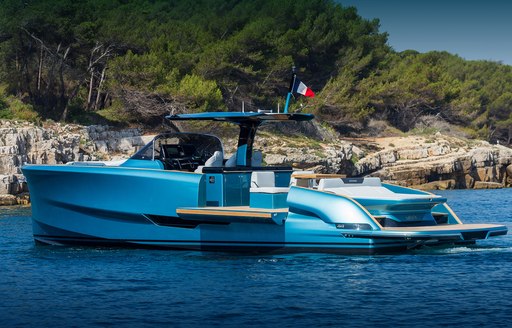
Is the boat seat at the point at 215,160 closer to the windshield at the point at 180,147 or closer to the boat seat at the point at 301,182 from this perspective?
the windshield at the point at 180,147

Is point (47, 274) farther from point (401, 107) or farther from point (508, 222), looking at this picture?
point (401, 107)

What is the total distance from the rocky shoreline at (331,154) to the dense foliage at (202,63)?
2571mm

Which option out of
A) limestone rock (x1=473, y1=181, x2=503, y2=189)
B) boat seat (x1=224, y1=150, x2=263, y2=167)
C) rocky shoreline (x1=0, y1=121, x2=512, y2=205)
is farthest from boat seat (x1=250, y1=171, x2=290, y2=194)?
limestone rock (x1=473, y1=181, x2=503, y2=189)

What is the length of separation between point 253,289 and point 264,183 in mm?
4128

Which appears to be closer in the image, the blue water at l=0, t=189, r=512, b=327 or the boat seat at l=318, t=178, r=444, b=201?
the blue water at l=0, t=189, r=512, b=327

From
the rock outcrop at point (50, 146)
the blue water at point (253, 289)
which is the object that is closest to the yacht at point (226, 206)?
the blue water at point (253, 289)

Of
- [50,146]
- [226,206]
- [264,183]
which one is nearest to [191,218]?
[226,206]

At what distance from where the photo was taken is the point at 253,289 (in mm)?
12453

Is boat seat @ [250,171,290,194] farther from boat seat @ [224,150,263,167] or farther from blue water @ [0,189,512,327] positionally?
blue water @ [0,189,512,327]

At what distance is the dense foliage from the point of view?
41.2 meters

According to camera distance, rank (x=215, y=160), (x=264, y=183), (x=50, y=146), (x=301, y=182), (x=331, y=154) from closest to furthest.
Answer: (x=264, y=183) < (x=301, y=182) < (x=215, y=160) < (x=50, y=146) < (x=331, y=154)

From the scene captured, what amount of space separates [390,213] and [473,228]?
4.52 feet

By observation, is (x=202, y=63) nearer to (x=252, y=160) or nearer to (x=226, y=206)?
(x=252, y=160)

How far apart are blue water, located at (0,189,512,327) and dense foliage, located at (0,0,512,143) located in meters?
25.1
